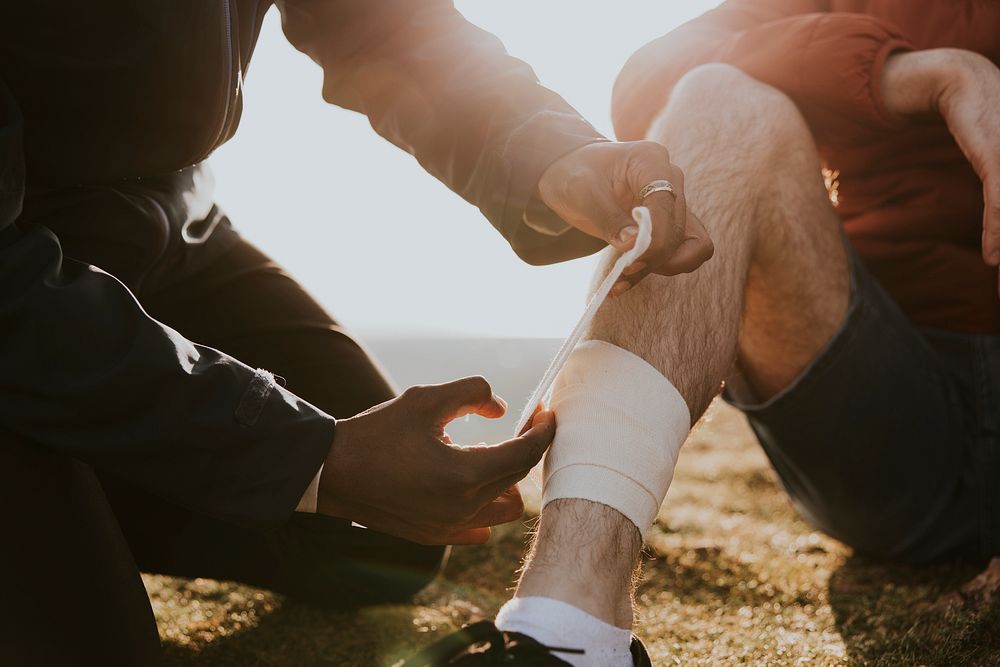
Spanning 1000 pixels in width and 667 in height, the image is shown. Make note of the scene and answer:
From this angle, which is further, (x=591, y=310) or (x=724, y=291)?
(x=724, y=291)

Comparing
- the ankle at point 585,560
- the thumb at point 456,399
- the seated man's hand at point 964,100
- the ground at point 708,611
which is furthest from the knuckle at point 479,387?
the seated man's hand at point 964,100

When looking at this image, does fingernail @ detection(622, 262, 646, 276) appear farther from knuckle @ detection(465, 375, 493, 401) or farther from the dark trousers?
the dark trousers

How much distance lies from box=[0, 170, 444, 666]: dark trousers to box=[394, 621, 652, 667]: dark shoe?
1.15 ft

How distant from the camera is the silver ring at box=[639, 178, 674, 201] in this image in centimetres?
89

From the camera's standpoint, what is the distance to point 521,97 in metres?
1.14

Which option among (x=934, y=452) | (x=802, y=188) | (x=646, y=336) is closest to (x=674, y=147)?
(x=802, y=188)

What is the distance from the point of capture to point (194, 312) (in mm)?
1417

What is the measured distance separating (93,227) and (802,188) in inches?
40.2

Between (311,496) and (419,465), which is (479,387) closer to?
(419,465)

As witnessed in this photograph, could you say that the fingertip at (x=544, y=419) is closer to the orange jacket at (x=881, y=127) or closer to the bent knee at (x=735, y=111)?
the bent knee at (x=735, y=111)

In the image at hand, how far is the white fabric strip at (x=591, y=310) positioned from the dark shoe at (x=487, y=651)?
0.75 ft

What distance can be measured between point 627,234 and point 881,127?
61cm

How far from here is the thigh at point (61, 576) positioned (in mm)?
807

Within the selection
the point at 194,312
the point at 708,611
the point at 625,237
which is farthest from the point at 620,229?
the point at 194,312
